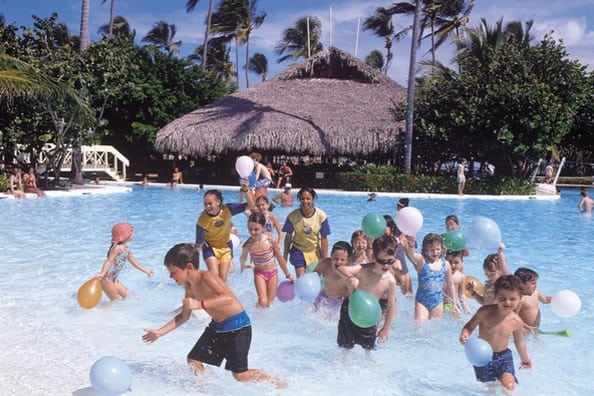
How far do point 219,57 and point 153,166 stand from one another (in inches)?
1155

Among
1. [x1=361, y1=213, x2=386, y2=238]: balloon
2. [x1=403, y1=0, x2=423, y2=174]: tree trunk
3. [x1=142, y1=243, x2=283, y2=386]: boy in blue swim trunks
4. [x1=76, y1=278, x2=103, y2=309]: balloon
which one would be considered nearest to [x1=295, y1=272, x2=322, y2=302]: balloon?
[x1=361, y1=213, x2=386, y2=238]: balloon

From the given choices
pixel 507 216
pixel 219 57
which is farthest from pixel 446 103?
pixel 219 57

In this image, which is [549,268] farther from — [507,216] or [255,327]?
[507,216]

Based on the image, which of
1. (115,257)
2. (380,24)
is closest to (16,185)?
(115,257)

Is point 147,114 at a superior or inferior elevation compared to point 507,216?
superior

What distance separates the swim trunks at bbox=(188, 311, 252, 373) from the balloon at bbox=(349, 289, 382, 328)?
79 cm

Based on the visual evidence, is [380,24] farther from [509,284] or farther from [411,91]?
[509,284]

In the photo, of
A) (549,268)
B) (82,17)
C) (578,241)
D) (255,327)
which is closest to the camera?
(255,327)

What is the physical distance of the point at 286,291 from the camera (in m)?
6.11

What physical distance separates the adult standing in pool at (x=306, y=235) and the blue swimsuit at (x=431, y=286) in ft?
4.54

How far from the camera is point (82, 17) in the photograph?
80.8 feet

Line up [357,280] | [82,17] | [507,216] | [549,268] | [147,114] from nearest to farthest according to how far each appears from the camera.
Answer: [357,280]
[549,268]
[507,216]
[82,17]
[147,114]

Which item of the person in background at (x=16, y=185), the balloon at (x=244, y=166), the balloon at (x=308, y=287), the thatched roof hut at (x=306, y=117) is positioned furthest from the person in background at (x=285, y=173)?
the balloon at (x=308, y=287)

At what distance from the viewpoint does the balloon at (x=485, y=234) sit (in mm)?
5723
